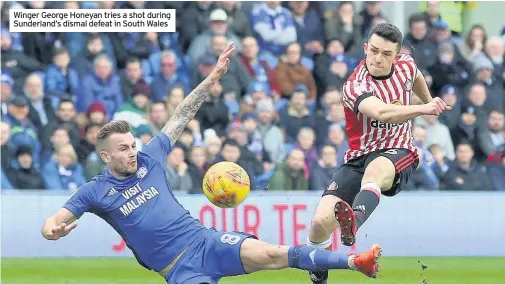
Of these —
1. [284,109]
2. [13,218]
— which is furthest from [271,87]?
[13,218]

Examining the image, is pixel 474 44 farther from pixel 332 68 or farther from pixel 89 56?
pixel 89 56

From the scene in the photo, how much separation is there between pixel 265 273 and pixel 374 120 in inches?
159

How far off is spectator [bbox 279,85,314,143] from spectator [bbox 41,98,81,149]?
9.11 feet

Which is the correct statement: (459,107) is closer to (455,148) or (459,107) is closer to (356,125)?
(455,148)

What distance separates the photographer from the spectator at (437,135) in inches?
653

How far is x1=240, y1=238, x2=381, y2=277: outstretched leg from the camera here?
320 inches

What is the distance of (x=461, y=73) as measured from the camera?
17578 mm

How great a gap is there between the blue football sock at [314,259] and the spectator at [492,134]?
8.73m

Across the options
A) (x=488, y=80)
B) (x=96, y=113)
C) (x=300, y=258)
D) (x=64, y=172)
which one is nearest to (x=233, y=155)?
(x=96, y=113)

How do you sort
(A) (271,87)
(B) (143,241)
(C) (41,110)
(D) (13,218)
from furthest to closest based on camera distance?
1. (A) (271,87)
2. (C) (41,110)
3. (D) (13,218)
4. (B) (143,241)

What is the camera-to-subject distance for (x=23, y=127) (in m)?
15.3

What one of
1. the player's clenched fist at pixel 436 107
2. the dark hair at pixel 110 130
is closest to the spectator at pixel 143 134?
the dark hair at pixel 110 130

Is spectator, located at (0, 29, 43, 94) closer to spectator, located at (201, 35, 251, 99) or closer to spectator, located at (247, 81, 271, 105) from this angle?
spectator, located at (201, 35, 251, 99)

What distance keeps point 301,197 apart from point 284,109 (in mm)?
1891
